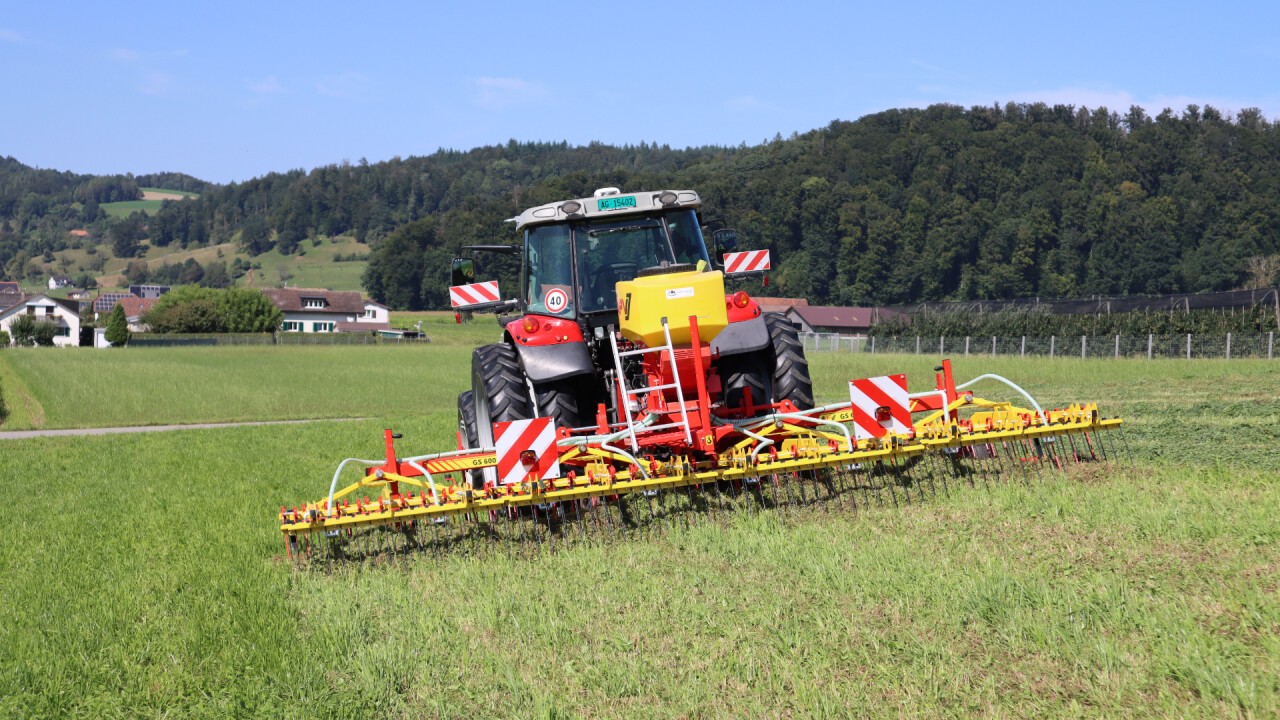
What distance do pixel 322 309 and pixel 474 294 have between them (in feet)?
311

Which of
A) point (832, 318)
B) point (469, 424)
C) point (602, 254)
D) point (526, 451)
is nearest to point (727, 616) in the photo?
point (526, 451)

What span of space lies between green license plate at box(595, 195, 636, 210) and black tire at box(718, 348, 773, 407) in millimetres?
1345

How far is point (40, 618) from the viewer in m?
5.24

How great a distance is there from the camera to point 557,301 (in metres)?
7.90

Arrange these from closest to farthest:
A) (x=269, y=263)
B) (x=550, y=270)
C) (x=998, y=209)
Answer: (x=550, y=270), (x=998, y=209), (x=269, y=263)

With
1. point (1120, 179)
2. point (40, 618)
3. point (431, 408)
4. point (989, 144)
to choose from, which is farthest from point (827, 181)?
point (40, 618)

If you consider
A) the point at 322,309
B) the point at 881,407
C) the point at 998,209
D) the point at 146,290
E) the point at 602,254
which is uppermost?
the point at 998,209

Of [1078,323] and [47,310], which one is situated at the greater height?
[1078,323]

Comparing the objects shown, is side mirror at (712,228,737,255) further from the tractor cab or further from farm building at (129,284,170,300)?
farm building at (129,284,170,300)

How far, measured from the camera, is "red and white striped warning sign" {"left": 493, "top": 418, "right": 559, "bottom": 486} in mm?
6555

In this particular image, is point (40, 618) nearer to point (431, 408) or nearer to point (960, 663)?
point (960, 663)

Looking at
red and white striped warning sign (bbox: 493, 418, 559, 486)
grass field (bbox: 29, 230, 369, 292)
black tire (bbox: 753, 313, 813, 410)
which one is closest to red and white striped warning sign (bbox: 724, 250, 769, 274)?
black tire (bbox: 753, 313, 813, 410)

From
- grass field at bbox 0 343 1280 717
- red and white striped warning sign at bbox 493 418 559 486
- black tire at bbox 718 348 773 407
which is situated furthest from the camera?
black tire at bbox 718 348 773 407

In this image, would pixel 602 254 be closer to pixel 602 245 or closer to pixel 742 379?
pixel 602 245
